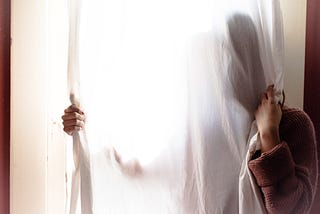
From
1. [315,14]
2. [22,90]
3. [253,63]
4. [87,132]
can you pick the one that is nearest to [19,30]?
[22,90]

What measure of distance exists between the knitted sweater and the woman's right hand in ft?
1.24

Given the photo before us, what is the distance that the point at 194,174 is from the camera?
805 millimetres

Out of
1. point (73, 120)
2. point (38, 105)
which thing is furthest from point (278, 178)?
point (38, 105)

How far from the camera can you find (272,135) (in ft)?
2.50

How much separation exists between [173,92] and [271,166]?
0.85ft

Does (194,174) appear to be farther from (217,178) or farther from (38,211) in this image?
(38,211)

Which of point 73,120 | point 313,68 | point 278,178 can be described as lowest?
point 278,178

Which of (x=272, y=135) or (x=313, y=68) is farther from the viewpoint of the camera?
(x=313, y=68)

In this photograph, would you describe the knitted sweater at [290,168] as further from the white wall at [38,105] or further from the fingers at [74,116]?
the white wall at [38,105]

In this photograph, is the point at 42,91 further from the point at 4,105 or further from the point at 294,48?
the point at 294,48

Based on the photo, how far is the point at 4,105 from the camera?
0.91 meters

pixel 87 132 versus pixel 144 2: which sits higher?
pixel 144 2

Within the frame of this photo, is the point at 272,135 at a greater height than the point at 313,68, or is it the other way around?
the point at 313,68

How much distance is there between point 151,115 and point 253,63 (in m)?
0.25
